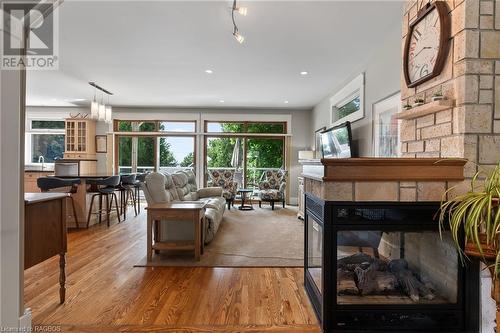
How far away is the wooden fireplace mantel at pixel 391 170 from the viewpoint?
5.85 feet

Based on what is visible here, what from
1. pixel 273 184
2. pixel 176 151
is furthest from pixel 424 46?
pixel 176 151

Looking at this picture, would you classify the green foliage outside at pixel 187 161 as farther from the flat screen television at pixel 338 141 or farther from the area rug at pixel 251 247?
the flat screen television at pixel 338 141

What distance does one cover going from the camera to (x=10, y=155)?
162 cm

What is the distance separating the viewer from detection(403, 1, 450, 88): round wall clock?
6.26 ft

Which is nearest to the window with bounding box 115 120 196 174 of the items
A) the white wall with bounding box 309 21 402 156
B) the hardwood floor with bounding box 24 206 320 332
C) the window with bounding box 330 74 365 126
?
the window with bounding box 330 74 365 126

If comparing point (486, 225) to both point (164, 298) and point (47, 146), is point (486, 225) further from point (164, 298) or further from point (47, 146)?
point (47, 146)

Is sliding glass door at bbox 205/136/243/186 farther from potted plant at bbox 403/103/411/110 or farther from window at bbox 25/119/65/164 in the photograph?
potted plant at bbox 403/103/411/110

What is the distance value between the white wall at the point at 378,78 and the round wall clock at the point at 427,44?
1.00 metres

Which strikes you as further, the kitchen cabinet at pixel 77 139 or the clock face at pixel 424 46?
the kitchen cabinet at pixel 77 139

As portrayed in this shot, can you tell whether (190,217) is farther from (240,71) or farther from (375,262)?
(240,71)

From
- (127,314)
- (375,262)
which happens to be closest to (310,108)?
(375,262)

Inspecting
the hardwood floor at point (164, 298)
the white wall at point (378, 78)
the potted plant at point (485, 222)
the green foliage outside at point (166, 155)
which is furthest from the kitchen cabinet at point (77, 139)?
the potted plant at point (485, 222)

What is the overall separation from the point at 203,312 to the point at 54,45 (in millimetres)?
3780

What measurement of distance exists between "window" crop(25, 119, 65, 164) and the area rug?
18.1 ft
